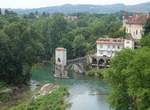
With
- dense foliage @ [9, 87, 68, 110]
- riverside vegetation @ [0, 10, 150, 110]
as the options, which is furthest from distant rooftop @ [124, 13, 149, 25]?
dense foliage @ [9, 87, 68, 110]

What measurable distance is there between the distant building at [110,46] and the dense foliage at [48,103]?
71.6ft

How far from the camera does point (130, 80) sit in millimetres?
30219

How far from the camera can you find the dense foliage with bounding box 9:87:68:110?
1556 inches

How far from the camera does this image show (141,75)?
29.6m

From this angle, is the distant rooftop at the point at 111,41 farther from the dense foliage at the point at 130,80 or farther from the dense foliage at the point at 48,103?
the dense foliage at the point at 130,80

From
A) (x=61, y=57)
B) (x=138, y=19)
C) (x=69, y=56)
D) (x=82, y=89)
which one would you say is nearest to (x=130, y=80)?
(x=82, y=89)

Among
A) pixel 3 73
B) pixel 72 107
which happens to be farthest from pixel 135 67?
pixel 3 73

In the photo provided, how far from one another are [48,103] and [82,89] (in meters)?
12.5

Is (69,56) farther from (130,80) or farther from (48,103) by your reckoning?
(130,80)

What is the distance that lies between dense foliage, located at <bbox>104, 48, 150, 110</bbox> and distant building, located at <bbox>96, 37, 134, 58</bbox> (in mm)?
32234

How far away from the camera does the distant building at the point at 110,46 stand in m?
67.7

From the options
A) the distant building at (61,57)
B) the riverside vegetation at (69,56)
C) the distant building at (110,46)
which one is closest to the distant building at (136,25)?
the riverside vegetation at (69,56)

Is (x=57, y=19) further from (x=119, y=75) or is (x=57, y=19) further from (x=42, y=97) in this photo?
(x=119, y=75)

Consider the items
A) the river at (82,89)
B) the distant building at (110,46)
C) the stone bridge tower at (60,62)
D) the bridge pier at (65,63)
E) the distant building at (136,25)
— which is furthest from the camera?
the distant building at (136,25)
